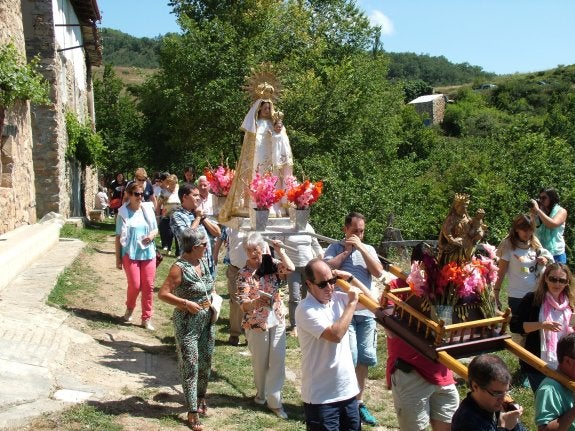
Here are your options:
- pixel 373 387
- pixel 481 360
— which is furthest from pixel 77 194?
pixel 481 360

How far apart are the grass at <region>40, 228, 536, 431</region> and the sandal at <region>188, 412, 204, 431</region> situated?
0.33 ft

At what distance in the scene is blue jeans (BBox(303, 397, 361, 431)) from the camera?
394cm

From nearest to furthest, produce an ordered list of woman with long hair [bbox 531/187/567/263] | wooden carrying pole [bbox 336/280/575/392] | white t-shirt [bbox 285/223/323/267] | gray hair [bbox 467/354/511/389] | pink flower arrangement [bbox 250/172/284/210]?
gray hair [bbox 467/354/511/389] < wooden carrying pole [bbox 336/280/575/392] < pink flower arrangement [bbox 250/172/284/210] < woman with long hair [bbox 531/187/567/263] < white t-shirt [bbox 285/223/323/267]

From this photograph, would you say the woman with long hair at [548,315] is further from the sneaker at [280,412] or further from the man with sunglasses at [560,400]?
the sneaker at [280,412]

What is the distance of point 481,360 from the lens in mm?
3070

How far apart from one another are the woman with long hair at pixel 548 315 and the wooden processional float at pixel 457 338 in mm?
1211

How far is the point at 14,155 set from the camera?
1028 cm

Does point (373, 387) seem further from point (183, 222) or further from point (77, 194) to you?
point (77, 194)

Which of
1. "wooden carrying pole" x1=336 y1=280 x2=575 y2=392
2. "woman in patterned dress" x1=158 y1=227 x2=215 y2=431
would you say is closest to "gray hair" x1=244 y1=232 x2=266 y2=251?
"woman in patterned dress" x1=158 y1=227 x2=215 y2=431

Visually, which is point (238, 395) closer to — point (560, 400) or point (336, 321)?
point (336, 321)

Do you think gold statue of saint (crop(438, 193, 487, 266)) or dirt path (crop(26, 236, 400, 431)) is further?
dirt path (crop(26, 236, 400, 431))

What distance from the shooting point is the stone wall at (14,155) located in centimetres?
982

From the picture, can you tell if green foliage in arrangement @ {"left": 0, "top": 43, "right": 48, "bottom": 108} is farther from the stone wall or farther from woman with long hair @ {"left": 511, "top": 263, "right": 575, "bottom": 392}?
woman with long hair @ {"left": 511, "top": 263, "right": 575, "bottom": 392}

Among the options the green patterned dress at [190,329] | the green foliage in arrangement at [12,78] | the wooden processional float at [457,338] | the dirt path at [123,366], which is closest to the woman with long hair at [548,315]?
the wooden processional float at [457,338]
